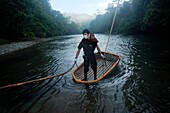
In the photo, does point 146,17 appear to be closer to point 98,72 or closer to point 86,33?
point 98,72

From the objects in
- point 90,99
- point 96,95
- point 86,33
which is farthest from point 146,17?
point 90,99

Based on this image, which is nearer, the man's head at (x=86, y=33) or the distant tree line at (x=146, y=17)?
the man's head at (x=86, y=33)

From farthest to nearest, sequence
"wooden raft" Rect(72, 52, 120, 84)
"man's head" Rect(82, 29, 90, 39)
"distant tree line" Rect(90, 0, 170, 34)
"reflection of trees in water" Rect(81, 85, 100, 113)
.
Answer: "distant tree line" Rect(90, 0, 170, 34) → "wooden raft" Rect(72, 52, 120, 84) → "man's head" Rect(82, 29, 90, 39) → "reflection of trees in water" Rect(81, 85, 100, 113)

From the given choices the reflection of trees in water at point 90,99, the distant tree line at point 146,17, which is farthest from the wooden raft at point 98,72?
the distant tree line at point 146,17

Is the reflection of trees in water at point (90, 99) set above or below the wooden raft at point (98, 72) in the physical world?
below

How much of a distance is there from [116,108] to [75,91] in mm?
2085

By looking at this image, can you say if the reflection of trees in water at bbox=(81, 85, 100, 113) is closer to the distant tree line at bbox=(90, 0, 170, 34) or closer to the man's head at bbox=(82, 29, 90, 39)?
the man's head at bbox=(82, 29, 90, 39)

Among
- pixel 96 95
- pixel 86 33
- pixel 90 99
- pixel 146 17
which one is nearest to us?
pixel 90 99

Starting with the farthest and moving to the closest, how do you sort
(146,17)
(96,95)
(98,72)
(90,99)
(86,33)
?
1. (146,17)
2. (98,72)
3. (86,33)
4. (96,95)
5. (90,99)

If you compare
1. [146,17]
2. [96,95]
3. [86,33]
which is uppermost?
[146,17]

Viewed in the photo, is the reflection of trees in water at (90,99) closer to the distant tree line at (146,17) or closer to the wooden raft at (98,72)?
the wooden raft at (98,72)

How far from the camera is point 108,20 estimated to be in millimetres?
100000

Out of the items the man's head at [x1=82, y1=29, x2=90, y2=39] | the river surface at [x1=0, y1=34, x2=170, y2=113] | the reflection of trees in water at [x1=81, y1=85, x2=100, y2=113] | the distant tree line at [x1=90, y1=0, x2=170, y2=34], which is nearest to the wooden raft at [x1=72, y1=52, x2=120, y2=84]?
the river surface at [x1=0, y1=34, x2=170, y2=113]

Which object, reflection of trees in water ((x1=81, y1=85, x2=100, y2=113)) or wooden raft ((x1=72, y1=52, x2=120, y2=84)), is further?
wooden raft ((x1=72, y1=52, x2=120, y2=84))
